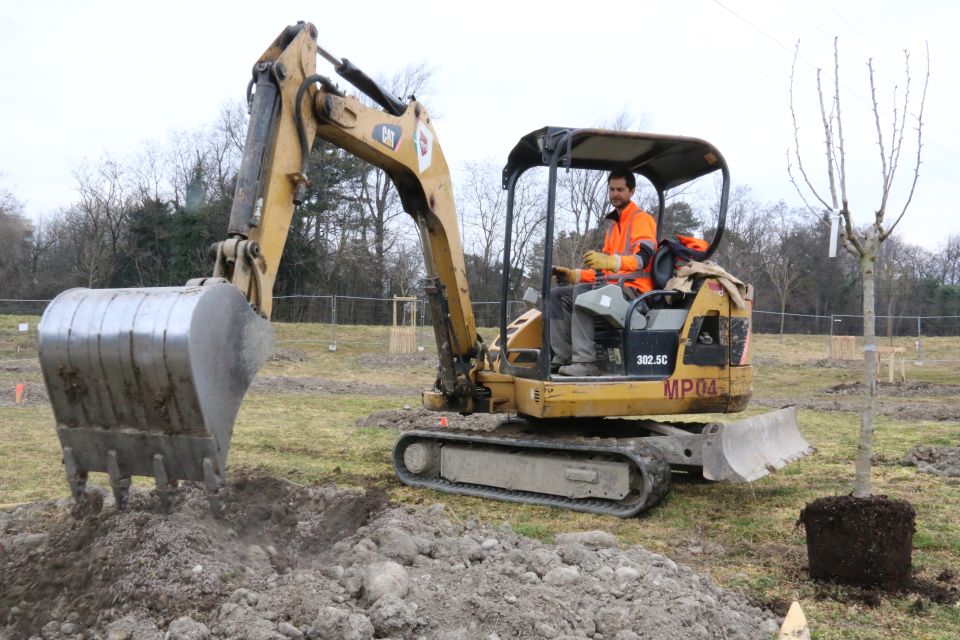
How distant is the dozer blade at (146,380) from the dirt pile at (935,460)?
6.24m

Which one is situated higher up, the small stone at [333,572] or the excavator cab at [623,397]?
the excavator cab at [623,397]

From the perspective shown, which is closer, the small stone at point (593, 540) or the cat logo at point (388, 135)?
the small stone at point (593, 540)

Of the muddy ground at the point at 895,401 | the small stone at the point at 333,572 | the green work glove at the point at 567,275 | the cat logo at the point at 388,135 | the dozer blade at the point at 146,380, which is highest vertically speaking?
the cat logo at the point at 388,135

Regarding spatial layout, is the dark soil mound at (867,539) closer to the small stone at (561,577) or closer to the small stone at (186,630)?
the small stone at (561,577)

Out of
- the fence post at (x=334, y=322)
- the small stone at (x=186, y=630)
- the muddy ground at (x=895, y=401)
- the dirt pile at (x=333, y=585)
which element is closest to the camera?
the small stone at (x=186, y=630)

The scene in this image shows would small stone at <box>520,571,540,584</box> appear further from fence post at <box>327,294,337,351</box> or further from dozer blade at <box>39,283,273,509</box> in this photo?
fence post at <box>327,294,337,351</box>

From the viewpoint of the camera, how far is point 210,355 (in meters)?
3.78

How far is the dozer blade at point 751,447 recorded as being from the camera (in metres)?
5.47

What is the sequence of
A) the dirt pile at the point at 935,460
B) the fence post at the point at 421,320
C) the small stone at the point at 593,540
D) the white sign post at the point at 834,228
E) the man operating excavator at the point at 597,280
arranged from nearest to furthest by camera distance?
the white sign post at the point at 834,228 < the small stone at the point at 593,540 < the man operating excavator at the point at 597,280 < the dirt pile at the point at 935,460 < the fence post at the point at 421,320

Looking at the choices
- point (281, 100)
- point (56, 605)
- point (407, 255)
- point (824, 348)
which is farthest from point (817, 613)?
point (407, 255)

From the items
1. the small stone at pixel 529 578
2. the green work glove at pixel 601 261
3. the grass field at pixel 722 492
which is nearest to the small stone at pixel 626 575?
the small stone at pixel 529 578

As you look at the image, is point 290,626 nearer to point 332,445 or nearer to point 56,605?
point 56,605

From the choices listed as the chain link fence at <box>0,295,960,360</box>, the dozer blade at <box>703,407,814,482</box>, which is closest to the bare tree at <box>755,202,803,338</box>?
the chain link fence at <box>0,295,960,360</box>

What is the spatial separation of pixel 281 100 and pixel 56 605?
9.82 ft
